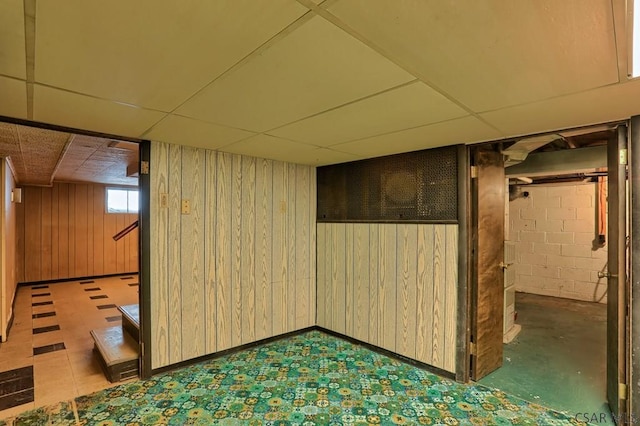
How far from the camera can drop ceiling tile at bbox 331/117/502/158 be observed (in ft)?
7.27

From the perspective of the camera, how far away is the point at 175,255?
2877 millimetres

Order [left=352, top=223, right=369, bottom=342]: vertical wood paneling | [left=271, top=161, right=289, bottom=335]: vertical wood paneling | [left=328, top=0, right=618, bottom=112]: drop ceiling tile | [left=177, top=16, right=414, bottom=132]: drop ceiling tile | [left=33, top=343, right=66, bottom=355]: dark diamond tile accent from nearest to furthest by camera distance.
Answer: [left=328, top=0, right=618, bottom=112]: drop ceiling tile → [left=177, top=16, right=414, bottom=132]: drop ceiling tile → [left=33, top=343, right=66, bottom=355]: dark diamond tile accent → [left=352, top=223, right=369, bottom=342]: vertical wood paneling → [left=271, top=161, right=289, bottom=335]: vertical wood paneling

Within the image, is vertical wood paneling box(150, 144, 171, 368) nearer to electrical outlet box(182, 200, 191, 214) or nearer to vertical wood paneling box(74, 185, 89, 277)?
electrical outlet box(182, 200, 191, 214)

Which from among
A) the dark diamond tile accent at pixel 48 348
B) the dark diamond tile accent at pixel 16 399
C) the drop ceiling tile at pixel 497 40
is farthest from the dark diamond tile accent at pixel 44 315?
the drop ceiling tile at pixel 497 40

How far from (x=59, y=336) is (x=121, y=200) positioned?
15.6 feet

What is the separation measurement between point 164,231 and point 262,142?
1.16 meters

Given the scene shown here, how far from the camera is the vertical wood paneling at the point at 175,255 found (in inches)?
112

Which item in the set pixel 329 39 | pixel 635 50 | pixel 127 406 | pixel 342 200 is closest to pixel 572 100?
pixel 635 50

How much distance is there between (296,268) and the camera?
3814 millimetres

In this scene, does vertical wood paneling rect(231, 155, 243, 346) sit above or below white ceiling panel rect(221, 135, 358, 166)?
below

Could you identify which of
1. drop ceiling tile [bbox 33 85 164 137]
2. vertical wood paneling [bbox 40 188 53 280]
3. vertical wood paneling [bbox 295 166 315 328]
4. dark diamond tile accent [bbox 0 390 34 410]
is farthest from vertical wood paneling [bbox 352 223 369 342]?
vertical wood paneling [bbox 40 188 53 280]

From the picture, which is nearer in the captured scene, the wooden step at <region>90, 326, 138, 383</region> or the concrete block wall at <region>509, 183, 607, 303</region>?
the wooden step at <region>90, 326, 138, 383</region>

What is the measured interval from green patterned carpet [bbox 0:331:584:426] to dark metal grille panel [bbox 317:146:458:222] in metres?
1.40

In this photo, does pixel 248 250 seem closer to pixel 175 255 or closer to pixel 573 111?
pixel 175 255
